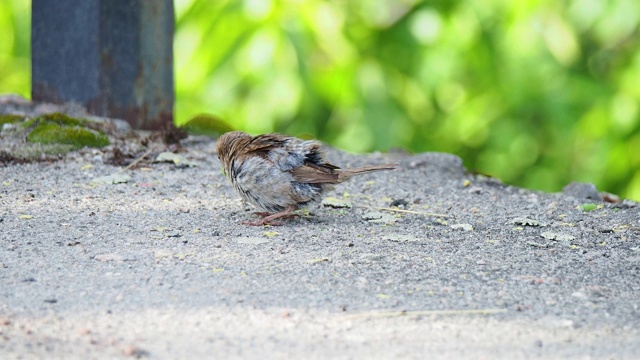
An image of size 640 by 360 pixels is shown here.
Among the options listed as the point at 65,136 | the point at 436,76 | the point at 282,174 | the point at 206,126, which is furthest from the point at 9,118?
the point at 436,76

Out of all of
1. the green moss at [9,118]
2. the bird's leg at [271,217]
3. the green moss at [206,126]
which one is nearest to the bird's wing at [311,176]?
the bird's leg at [271,217]

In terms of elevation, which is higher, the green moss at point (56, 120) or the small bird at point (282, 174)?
the green moss at point (56, 120)

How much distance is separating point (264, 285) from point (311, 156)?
1.35m

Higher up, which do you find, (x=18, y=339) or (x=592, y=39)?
(x=592, y=39)

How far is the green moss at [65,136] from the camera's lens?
6309 mm

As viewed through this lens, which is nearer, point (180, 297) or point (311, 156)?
point (180, 297)

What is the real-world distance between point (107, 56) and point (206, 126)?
0.90 metres

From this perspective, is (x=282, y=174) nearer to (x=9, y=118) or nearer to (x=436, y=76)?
(x=9, y=118)

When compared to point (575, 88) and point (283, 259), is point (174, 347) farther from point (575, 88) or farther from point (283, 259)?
point (575, 88)

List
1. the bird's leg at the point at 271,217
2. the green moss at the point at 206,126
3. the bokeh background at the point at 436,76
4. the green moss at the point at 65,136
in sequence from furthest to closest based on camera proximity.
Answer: the bokeh background at the point at 436,76 → the green moss at the point at 206,126 → the green moss at the point at 65,136 → the bird's leg at the point at 271,217

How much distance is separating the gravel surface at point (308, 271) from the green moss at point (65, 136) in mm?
252

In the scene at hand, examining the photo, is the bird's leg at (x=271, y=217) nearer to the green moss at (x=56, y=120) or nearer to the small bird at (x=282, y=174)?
the small bird at (x=282, y=174)

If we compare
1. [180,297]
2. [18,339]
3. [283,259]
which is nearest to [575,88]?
[283,259]

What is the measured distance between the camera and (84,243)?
14.8 ft
